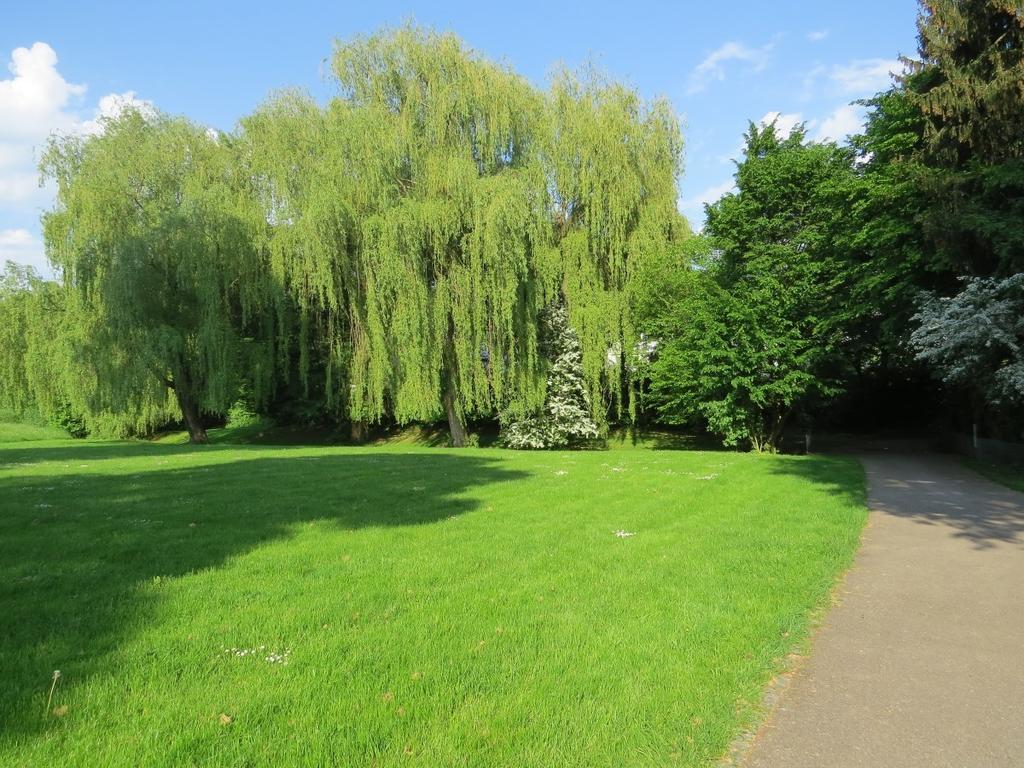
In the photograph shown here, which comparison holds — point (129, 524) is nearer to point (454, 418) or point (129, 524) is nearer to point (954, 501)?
point (954, 501)

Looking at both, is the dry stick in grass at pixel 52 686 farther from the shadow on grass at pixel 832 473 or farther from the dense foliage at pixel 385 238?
the dense foliage at pixel 385 238

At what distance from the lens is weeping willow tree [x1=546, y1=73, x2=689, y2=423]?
2184cm

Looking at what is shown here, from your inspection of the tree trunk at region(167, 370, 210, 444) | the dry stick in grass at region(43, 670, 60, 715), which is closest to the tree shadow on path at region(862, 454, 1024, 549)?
the dry stick in grass at region(43, 670, 60, 715)

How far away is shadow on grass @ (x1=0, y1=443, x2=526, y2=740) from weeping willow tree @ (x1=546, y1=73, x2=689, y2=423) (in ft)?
30.8

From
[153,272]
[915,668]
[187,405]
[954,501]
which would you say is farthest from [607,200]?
[915,668]

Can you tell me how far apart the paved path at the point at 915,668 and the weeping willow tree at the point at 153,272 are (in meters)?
21.3

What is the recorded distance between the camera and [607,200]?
22.0 m

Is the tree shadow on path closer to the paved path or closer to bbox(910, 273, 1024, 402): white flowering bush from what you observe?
the paved path

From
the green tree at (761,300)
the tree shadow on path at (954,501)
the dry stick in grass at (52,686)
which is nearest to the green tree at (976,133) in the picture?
the green tree at (761,300)

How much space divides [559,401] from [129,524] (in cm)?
1765

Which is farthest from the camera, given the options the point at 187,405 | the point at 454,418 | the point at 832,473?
the point at 187,405

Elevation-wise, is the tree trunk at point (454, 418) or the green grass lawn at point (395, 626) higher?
the tree trunk at point (454, 418)

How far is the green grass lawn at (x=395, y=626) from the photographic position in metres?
2.96

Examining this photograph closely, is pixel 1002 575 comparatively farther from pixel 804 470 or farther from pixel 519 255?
pixel 519 255
